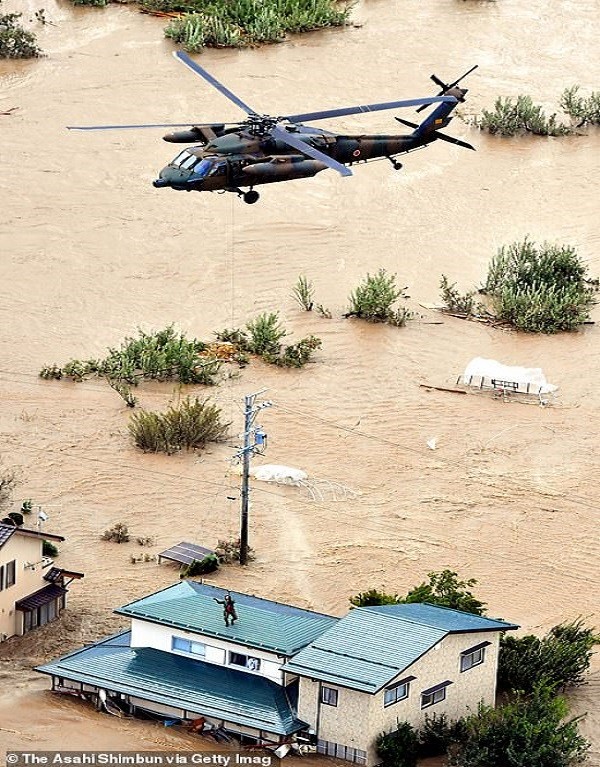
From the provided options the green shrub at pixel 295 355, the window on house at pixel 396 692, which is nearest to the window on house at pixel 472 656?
the window on house at pixel 396 692

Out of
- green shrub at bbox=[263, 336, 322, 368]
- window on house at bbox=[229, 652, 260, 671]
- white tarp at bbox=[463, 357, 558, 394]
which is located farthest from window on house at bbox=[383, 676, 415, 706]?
green shrub at bbox=[263, 336, 322, 368]

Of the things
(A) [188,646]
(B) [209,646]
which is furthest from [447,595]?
(A) [188,646]

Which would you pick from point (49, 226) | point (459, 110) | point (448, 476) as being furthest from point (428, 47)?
point (448, 476)

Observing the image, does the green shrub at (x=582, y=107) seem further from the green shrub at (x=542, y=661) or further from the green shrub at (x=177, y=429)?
the green shrub at (x=542, y=661)

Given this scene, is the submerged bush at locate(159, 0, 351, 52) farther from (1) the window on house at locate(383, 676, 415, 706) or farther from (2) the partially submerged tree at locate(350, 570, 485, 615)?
(1) the window on house at locate(383, 676, 415, 706)

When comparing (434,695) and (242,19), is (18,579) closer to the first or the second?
(434,695)
